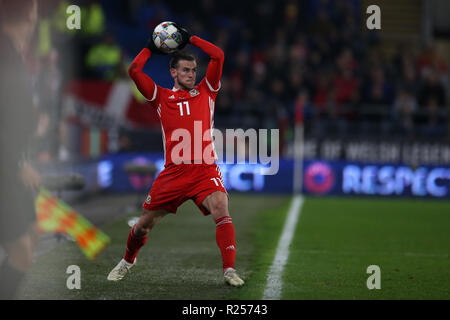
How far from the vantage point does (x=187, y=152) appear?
20.8ft

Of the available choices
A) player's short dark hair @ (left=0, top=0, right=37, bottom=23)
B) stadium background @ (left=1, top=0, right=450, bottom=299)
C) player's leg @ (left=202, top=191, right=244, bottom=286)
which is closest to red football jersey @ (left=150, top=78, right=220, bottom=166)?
player's leg @ (left=202, top=191, right=244, bottom=286)

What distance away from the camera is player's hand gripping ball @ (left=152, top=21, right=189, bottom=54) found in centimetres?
637

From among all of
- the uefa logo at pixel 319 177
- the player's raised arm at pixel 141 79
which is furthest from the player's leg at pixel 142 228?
the uefa logo at pixel 319 177

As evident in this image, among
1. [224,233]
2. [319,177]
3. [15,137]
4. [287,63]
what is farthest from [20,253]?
Result: [287,63]

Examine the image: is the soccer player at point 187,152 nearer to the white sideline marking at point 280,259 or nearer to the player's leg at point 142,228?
the player's leg at point 142,228

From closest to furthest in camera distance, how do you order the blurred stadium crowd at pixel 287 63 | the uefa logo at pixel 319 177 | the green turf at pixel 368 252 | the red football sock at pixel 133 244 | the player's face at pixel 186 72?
the green turf at pixel 368 252 < the player's face at pixel 186 72 < the red football sock at pixel 133 244 < the uefa logo at pixel 319 177 < the blurred stadium crowd at pixel 287 63

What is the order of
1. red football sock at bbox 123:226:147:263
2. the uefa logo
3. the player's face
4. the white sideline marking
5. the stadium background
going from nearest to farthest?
the white sideline marking → the player's face → red football sock at bbox 123:226:147:263 → the stadium background → the uefa logo

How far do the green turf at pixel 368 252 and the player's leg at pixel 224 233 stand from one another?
50cm

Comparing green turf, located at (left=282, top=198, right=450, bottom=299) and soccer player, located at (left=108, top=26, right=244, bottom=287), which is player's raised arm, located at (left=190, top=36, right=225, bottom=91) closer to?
soccer player, located at (left=108, top=26, right=244, bottom=287)

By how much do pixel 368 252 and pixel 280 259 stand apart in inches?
49.4

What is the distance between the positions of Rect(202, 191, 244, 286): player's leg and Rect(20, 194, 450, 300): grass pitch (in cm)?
16

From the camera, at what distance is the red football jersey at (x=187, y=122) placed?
6320 millimetres

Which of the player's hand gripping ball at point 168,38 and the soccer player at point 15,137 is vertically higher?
the player's hand gripping ball at point 168,38

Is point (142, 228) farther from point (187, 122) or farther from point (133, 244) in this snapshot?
Result: point (187, 122)
